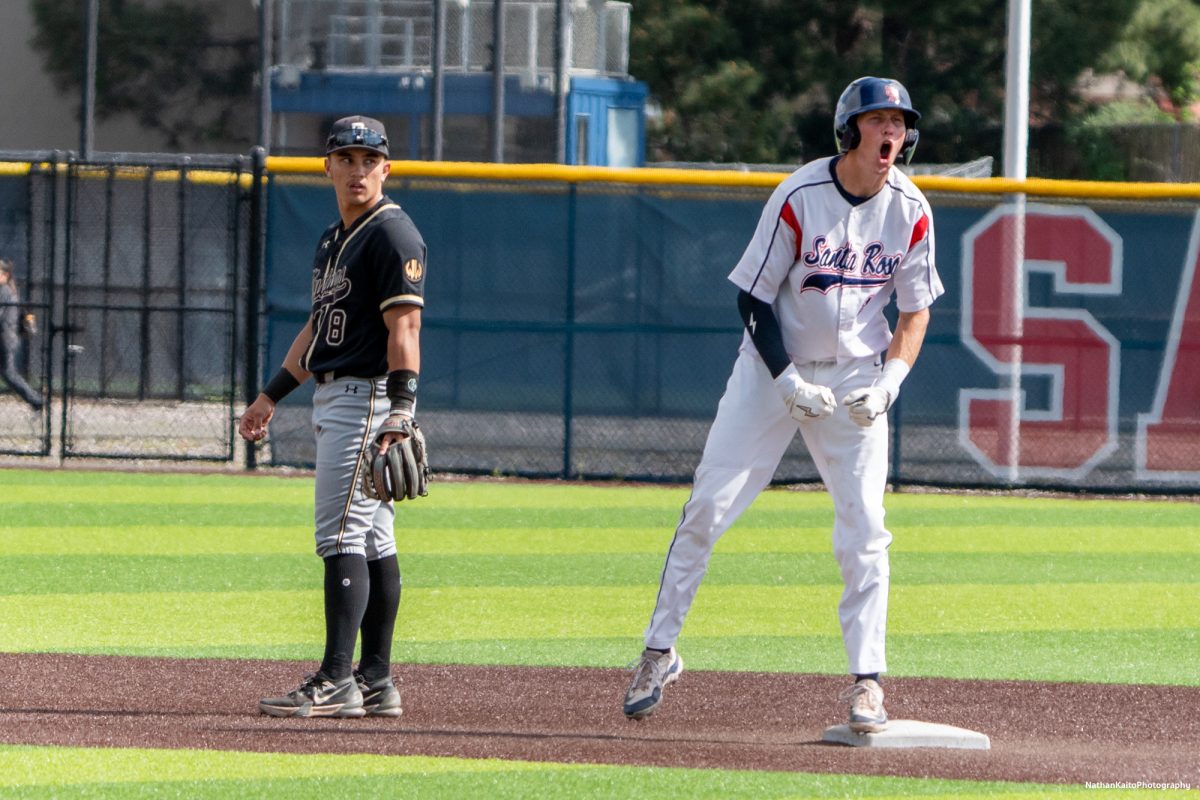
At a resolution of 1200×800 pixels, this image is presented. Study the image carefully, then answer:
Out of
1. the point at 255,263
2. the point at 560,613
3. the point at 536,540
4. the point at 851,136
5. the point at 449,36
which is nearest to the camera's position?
the point at 851,136

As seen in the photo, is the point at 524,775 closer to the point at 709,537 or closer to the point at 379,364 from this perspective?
the point at 709,537

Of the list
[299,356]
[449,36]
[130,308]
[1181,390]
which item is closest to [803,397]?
[299,356]

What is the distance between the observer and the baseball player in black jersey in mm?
5742

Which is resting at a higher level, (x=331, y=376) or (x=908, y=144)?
(x=908, y=144)

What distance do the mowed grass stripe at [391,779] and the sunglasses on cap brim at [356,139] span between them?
6.29 ft

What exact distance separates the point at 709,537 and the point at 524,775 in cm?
111

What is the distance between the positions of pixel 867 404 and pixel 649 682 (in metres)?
1.15

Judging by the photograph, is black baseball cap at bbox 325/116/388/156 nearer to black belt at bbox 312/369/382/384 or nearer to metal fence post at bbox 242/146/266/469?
Result: black belt at bbox 312/369/382/384

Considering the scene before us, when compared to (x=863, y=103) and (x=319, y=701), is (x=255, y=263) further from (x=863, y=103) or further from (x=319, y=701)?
(x=863, y=103)

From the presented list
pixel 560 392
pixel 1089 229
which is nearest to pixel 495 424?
pixel 560 392

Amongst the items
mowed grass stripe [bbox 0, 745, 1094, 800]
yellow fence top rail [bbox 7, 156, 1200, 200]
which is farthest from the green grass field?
yellow fence top rail [bbox 7, 156, 1200, 200]

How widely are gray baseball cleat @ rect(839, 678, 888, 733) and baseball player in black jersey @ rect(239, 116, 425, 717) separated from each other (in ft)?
4.90

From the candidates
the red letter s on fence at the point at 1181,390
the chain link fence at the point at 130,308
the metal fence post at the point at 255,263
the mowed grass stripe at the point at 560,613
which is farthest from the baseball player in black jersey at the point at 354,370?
the red letter s on fence at the point at 1181,390

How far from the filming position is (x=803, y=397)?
214 inches
